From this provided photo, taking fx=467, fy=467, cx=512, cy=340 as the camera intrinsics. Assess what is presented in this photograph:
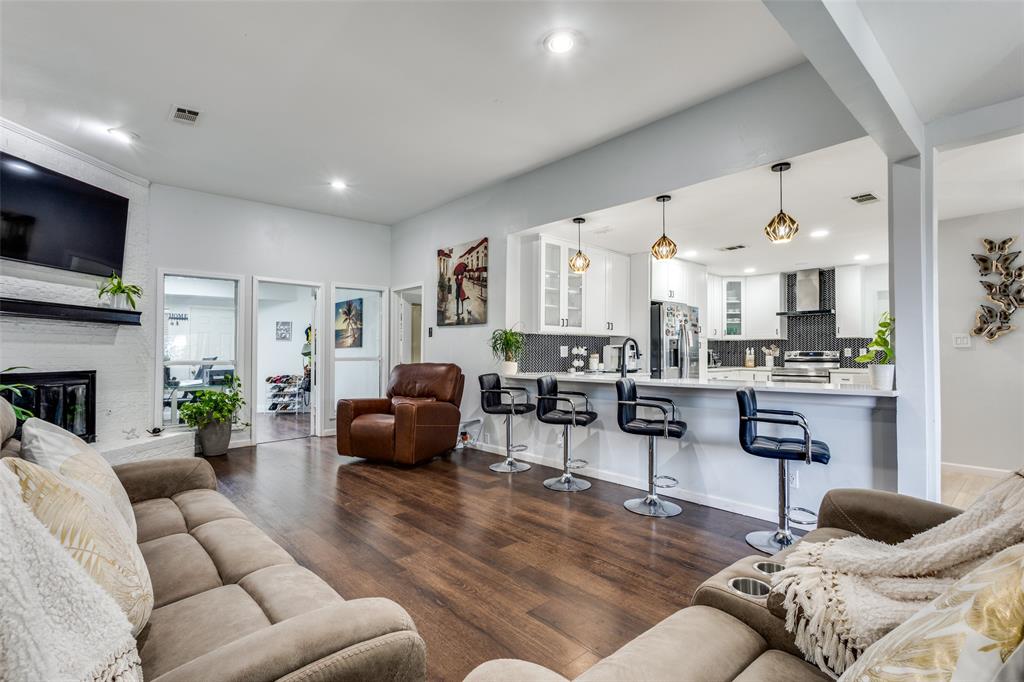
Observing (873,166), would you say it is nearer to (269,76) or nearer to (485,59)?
(485,59)

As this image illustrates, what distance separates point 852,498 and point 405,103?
3.61 metres

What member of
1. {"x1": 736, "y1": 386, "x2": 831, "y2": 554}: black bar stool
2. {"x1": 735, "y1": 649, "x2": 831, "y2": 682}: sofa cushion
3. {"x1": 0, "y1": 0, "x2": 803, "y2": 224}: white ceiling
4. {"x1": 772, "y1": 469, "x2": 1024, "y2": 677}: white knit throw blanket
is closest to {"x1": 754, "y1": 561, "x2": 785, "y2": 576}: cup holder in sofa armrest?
{"x1": 772, "y1": 469, "x2": 1024, "y2": 677}: white knit throw blanket

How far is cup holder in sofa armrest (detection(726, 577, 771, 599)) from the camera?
1232 mm

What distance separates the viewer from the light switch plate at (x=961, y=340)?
4.64m

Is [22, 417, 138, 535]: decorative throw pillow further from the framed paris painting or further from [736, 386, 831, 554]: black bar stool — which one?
the framed paris painting

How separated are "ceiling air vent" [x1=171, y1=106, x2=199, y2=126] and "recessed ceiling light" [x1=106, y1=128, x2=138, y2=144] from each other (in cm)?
58

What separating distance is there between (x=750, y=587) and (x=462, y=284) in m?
4.71

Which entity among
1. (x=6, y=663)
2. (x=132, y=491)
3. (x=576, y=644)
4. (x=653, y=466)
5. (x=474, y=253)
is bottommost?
(x=576, y=644)

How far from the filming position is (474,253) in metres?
5.45

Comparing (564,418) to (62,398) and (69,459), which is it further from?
(62,398)

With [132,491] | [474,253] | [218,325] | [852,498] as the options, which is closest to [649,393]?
[852,498]

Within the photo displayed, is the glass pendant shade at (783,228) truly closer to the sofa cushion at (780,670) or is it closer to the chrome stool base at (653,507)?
the chrome stool base at (653,507)

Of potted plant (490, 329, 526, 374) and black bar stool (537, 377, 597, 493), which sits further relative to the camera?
potted plant (490, 329, 526, 374)

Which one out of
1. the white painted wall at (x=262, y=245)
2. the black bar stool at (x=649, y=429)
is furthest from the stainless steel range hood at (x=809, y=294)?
the white painted wall at (x=262, y=245)
